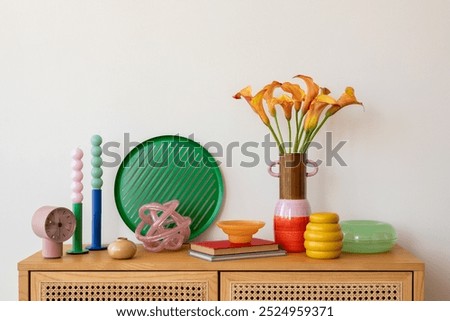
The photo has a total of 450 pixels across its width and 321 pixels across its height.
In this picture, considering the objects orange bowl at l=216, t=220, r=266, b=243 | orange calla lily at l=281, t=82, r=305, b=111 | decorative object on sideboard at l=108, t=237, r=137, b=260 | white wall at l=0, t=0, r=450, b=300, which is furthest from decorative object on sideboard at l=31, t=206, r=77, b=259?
orange calla lily at l=281, t=82, r=305, b=111

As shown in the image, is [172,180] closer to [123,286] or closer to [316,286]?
[123,286]

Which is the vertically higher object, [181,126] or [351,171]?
[181,126]

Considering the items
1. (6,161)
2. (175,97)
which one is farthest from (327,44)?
(6,161)

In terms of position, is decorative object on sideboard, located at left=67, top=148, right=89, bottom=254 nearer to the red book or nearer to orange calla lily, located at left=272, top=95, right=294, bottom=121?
the red book

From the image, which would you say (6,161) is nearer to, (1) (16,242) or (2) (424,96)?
(1) (16,242)

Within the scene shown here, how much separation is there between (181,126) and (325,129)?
0.48 m

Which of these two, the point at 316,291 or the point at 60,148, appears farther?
the point at 60,148

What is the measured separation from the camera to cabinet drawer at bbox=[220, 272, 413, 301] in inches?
64.9

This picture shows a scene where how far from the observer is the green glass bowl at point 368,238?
1812mm

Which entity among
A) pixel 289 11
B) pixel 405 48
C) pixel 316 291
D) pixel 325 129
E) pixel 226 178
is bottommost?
pixel 316 291

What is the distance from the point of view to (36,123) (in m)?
2.05

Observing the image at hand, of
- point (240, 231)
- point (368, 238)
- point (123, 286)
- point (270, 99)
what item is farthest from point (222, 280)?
point (270, 99)

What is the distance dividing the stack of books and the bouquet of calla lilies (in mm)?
303

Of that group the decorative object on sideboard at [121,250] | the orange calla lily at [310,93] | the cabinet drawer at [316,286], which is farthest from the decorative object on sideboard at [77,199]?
the orange calla lily at [310,93]
